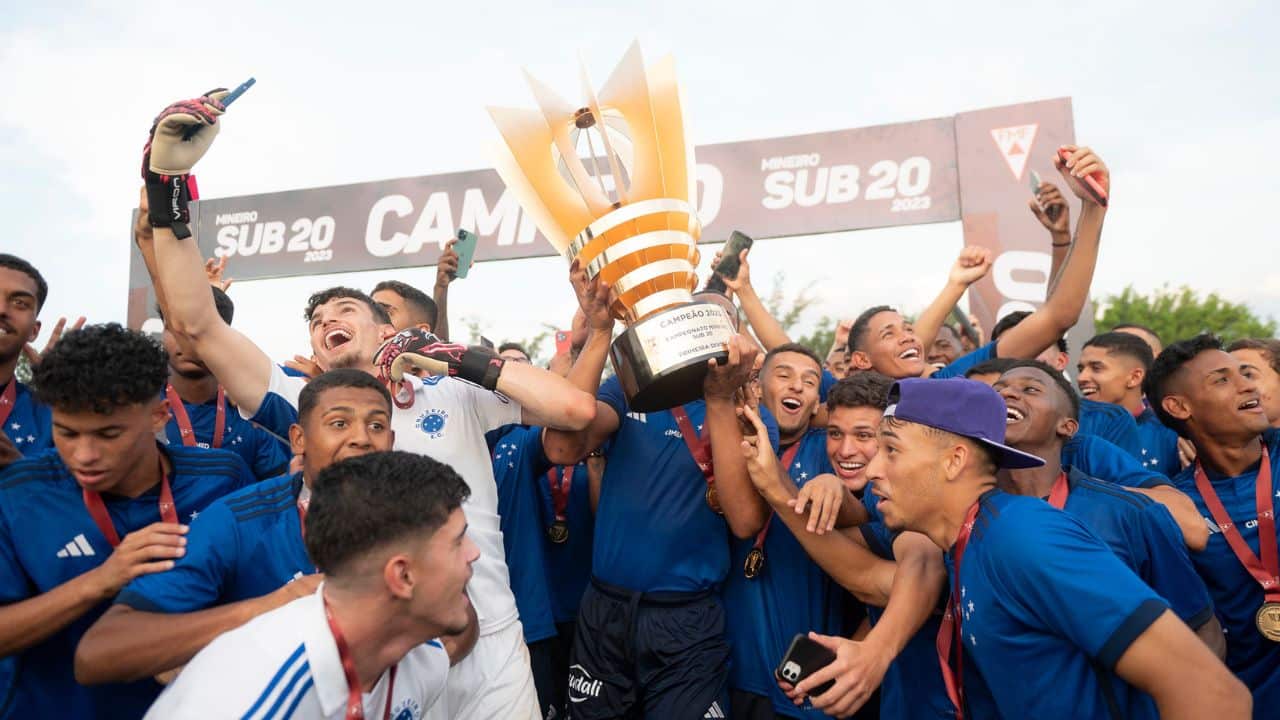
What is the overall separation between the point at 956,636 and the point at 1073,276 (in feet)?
7.60

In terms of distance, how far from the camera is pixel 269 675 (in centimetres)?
176

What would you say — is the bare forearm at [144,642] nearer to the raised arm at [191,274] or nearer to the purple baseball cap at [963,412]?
the raised arm at [191,274]

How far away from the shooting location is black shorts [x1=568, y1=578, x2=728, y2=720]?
3510 mm

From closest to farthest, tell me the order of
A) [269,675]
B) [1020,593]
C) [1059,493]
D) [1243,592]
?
[269,675]
[1020,593]
[1059,493]
[1243,592]

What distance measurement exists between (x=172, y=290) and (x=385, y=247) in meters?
6.53

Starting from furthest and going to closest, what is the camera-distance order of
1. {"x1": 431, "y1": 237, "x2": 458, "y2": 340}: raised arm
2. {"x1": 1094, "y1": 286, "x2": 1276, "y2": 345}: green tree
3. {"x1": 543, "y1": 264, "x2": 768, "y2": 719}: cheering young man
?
{"x1": 1094, "y1": 286, "x2": 1276, "y2": 345}: green tree
{"x1": 431, "y1": 237, "x2": 458, "y2": 340}: raised arm
{"x1": 543, "y1": 264, "x2": 768, "y2": 719}: cheering young man

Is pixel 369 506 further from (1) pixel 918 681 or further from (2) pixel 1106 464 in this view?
(2) pixel 1106 464

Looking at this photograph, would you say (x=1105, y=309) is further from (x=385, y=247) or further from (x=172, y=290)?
(x=172, y=290)

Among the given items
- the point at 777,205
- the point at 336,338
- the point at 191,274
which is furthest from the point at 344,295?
the point at 777,205

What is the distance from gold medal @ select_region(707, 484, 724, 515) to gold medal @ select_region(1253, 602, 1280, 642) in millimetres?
2302

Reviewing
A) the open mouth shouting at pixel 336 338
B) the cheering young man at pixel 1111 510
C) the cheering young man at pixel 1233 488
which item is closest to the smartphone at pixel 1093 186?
the cheering young man at pixel 1233 488

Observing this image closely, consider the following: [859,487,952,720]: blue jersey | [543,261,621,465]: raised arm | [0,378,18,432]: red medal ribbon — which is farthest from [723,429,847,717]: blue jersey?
[0,378,18,432]: red medal ribbon

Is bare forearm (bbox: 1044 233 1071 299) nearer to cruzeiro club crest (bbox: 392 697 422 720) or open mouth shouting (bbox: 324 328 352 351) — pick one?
open mouth shouting (bbox: 324 328 352 351)

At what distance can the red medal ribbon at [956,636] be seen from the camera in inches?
99.3
